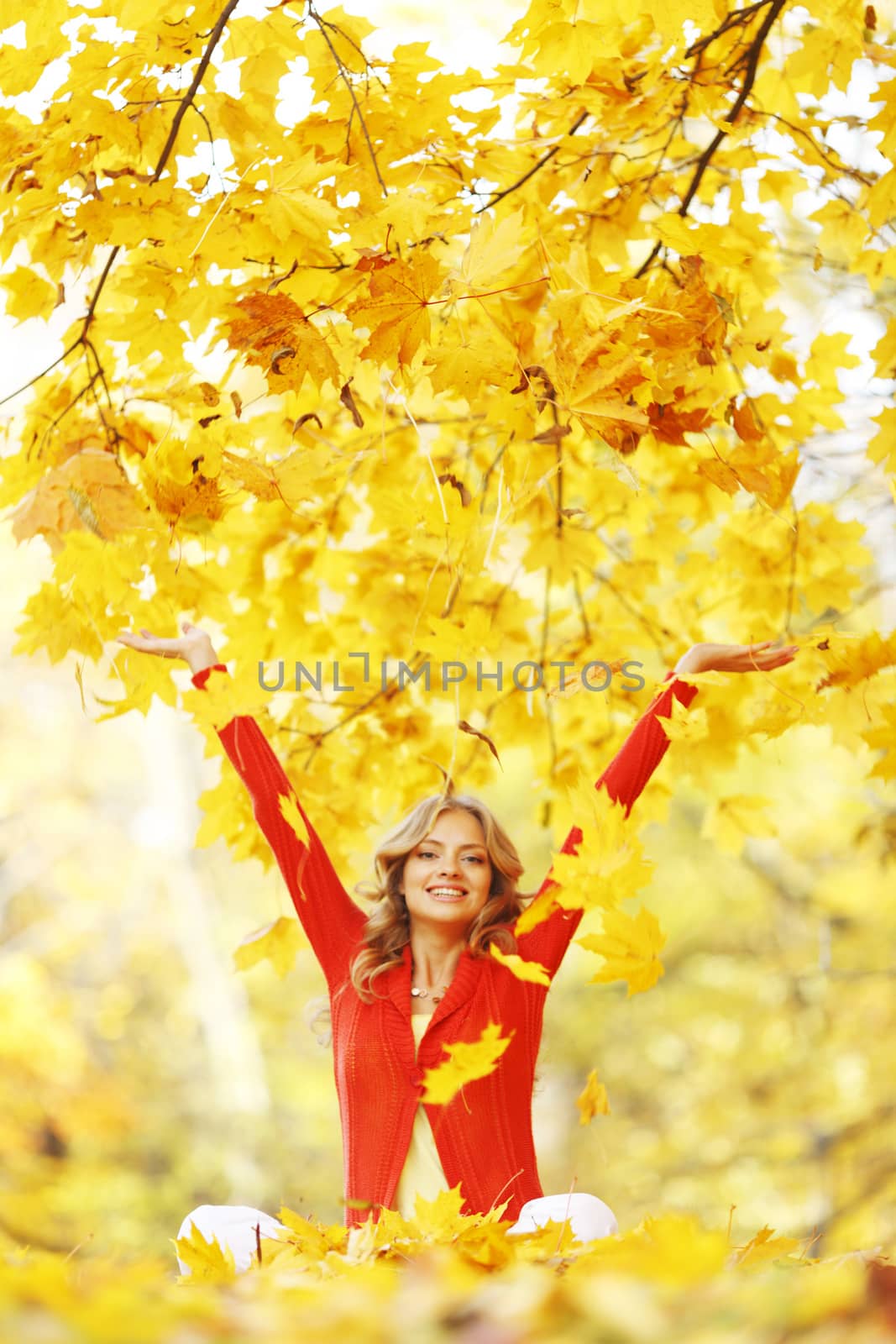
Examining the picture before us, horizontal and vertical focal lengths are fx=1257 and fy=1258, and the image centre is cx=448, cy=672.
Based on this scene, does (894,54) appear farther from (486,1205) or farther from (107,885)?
(107,885)

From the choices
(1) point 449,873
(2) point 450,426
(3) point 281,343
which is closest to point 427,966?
(1) point 449,873

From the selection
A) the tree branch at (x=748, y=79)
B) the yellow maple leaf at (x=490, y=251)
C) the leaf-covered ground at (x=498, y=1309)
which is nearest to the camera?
the leaf-covered ground at (x=498, y=1309)

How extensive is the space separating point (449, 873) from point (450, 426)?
4.22 ft

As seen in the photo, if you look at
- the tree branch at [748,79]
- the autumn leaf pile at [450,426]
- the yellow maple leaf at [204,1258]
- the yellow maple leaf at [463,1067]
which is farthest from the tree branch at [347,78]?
the yellow maple leaf at [204,1258]

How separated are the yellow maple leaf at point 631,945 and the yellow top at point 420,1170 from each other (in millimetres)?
820

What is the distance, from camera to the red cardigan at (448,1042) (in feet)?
6.66

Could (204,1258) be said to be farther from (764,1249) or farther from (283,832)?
(283,832)

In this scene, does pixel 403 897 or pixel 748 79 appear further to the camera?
pixel 403 897

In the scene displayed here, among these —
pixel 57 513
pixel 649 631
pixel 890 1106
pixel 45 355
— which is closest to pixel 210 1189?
pixel 890 1106

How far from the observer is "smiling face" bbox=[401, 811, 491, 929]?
226 cm

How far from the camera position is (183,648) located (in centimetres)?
213

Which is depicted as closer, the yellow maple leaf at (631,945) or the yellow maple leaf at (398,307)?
the yellow maple leaf at (631,945)

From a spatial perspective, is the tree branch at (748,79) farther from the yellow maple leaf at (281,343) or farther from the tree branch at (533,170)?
the yellow maple leaf at (281,343)

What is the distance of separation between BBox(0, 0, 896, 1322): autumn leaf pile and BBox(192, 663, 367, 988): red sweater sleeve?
90 mm
